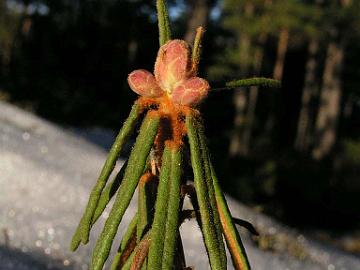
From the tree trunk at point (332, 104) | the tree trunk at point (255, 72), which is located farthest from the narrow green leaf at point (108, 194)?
the tree trunk at point (255, 72)

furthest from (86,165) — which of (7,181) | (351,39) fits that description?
(351,39)

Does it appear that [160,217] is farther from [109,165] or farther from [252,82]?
[252,82]

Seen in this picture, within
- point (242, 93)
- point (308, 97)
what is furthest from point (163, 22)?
point (308, 97)

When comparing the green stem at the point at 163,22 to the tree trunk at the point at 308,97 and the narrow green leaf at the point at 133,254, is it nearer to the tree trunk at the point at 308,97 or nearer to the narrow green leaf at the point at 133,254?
the narrow green leaf at the point at 133,254

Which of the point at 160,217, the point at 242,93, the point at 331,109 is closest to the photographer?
the point at 160,217

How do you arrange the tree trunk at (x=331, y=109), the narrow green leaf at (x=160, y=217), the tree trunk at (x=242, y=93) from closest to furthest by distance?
the narrow green leaf at (x=160, y=217) → the tree trunk at (x=331, y=109) → the tree trunk at (x=242, y=93)

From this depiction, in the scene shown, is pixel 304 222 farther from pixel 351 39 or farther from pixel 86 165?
pixel 351 39
